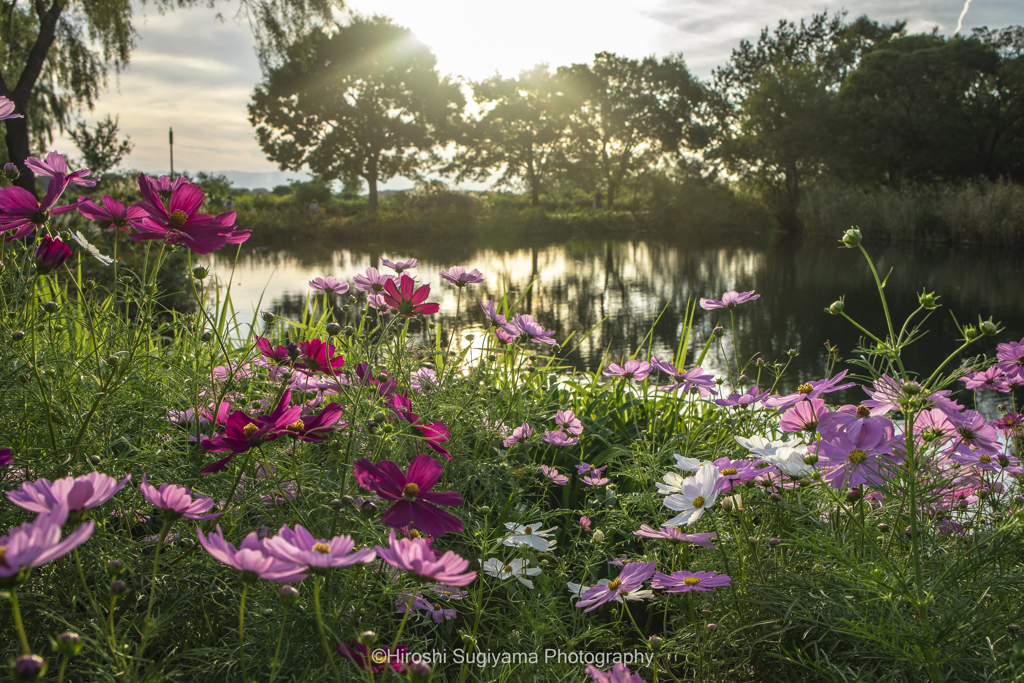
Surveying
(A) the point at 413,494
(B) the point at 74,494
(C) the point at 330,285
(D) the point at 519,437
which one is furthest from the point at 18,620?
(C) the point at 330,285

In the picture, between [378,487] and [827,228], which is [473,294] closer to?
[378,487]

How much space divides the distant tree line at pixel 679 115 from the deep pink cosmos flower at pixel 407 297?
19191mm

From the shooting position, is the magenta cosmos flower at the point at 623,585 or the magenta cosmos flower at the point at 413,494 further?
the magenta cosmos flower at the point at 623,585

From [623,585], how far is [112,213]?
951 millimetres

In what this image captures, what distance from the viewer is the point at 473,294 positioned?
7324 millimetres

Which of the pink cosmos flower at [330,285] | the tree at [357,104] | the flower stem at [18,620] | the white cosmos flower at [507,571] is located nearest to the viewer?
the flower stem at [18,620]

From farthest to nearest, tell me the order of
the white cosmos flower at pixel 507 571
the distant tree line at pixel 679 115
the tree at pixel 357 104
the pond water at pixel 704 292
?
the tree at pixel 357 104
the distant tree line at pixel 679 115
the pond water at pixel 704 292
the white cosmos flower at pixel 507 571

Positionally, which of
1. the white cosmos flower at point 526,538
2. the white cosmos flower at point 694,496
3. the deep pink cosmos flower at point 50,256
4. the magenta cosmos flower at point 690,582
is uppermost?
the deep pink cosmos flower at point 50,256

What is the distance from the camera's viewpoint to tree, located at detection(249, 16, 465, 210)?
Result: 2244 cm

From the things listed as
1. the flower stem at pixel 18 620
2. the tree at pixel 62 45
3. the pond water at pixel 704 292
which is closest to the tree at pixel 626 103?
the pond water at pixel 704 292

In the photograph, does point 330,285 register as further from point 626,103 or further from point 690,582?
point 626,103

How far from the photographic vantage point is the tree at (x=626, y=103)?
967 inches

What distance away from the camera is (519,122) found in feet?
81.2

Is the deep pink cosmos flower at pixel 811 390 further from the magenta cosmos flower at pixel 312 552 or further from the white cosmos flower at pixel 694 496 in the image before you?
the magenta cosmos flower at pixel 312 552
